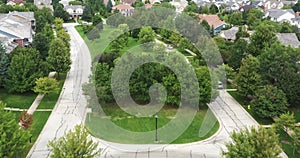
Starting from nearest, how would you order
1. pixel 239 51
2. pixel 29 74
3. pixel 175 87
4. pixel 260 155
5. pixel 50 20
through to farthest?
pixel 260 155 < pixel 175 87 < pixel 29 74 < pixel 239 51 < pixel 50 20

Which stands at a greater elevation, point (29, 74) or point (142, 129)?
point (29, 74)

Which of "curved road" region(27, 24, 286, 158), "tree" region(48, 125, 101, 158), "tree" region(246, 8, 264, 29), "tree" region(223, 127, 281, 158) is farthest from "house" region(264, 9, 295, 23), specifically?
"tree" region(48, 125, 101, 158)

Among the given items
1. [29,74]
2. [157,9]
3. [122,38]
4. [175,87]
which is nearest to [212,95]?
[175,87]

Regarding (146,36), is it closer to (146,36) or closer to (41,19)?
(146,36)

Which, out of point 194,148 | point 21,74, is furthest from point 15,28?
point 194,148

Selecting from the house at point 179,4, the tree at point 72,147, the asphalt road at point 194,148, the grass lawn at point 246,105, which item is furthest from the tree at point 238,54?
the house at point 179,4

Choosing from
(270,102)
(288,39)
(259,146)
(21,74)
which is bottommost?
(270,102)

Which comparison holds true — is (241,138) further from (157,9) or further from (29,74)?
(157,9)

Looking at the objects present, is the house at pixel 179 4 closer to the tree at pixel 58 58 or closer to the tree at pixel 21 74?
the tree at pixel 58 58
